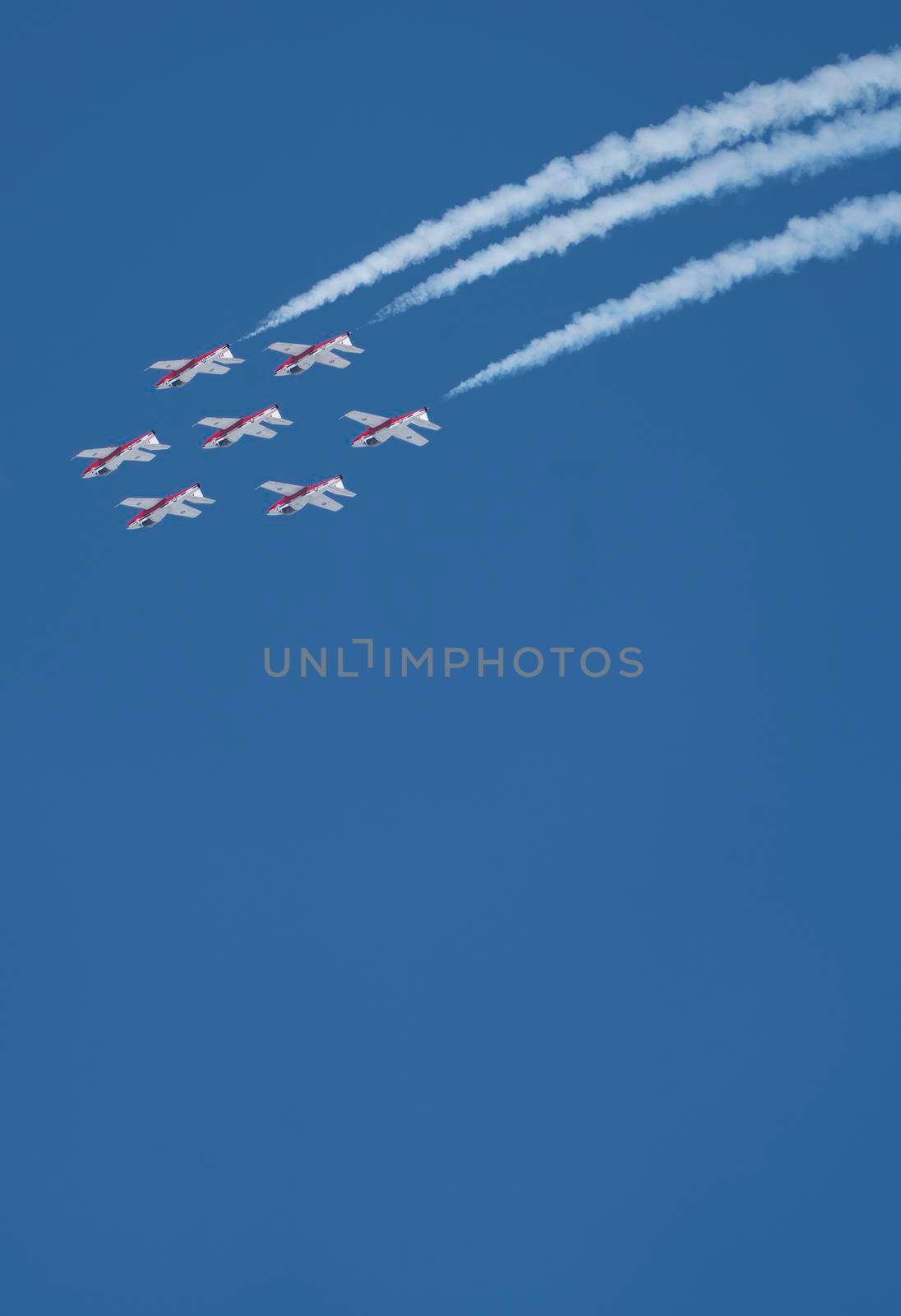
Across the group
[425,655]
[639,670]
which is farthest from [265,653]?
[639,670]

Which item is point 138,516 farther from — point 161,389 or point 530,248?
point 530,248
